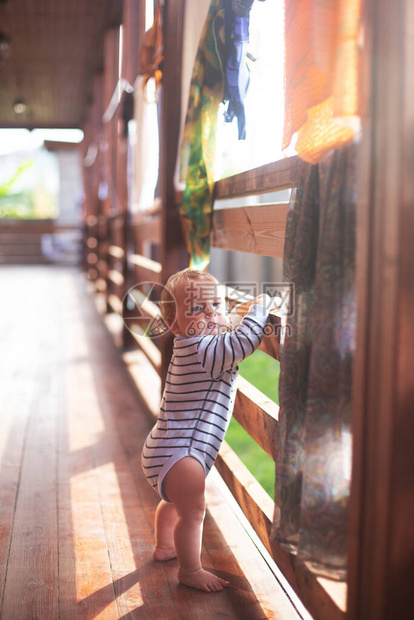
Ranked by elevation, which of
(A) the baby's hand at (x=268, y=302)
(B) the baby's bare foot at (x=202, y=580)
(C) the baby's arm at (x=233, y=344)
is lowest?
(B) the baby's bare foot at (x=202, y=580)

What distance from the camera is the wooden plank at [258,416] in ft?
5.47

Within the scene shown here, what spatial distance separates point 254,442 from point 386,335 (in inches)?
117

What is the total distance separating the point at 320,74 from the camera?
1.15 m

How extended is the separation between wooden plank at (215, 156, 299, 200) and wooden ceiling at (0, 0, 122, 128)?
457 cm

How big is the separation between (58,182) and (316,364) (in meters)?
17.6

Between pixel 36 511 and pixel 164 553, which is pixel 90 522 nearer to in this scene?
pixel 36 511

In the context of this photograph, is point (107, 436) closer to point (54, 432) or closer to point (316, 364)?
point (54, 432)

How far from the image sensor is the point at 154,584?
164cm

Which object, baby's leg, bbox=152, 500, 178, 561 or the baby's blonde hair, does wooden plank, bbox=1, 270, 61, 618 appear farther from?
the baby's blonde hair

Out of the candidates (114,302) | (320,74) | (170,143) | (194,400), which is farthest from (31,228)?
(320,74)

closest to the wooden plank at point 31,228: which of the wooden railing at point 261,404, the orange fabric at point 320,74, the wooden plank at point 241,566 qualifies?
the wooden railing at point 261,404

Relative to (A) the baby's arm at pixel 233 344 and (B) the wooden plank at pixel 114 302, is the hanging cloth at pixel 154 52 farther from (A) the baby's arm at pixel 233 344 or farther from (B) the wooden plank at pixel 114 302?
(B) the wooden plank at pixel 114 302

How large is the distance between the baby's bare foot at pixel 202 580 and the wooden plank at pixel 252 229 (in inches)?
32.1

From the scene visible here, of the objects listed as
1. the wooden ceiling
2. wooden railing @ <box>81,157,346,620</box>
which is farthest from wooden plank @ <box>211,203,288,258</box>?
the wooden ceiling
